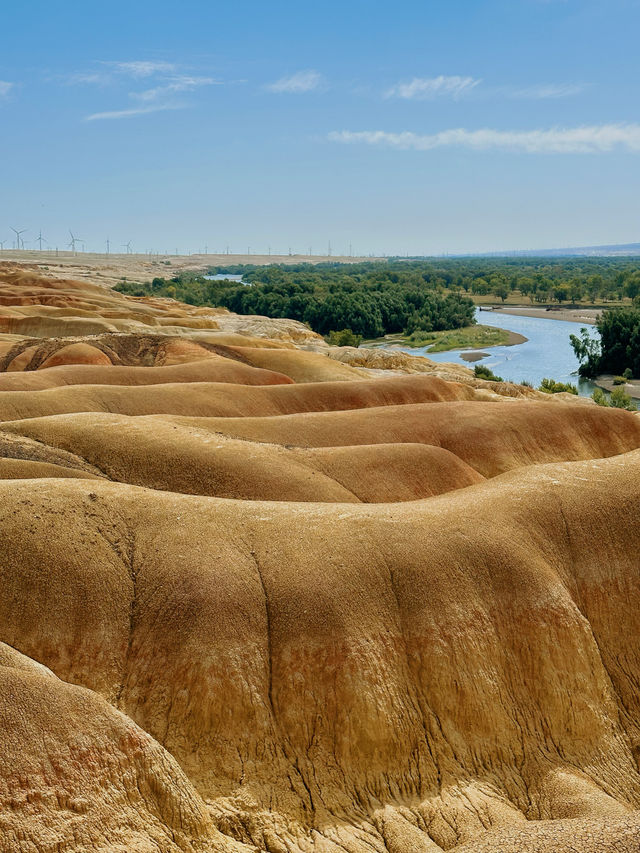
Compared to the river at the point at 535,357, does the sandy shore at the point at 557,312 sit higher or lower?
higher

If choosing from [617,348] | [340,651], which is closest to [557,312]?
[617,348]

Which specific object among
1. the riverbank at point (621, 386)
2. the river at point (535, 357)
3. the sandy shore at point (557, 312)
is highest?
the sandy shore at point (557, 312)

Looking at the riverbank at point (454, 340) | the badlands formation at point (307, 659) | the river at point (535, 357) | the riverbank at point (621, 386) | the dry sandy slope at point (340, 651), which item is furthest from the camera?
the riverbank at point (454, 340)

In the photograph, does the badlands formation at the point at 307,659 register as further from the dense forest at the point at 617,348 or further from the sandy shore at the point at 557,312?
the sandy shore at the point at 557,312

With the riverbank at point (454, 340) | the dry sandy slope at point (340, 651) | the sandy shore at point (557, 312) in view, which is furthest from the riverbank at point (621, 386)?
the dry sandy slope at point (340, 651)

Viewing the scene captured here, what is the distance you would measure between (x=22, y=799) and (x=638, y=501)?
60.7 feet

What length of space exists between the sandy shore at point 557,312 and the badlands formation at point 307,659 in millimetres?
139446

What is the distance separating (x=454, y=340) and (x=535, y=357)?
16.8m

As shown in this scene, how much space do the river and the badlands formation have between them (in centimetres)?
6833

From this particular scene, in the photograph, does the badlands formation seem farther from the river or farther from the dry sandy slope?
the river

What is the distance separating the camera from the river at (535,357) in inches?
3716

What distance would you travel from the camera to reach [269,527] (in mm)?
18734

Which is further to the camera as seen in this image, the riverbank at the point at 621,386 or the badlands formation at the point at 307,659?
the riverbank at the point at 621,386

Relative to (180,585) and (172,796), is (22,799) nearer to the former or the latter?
(172,796)
